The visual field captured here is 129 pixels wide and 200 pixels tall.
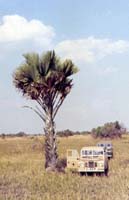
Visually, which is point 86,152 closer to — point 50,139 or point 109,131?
point 50,139

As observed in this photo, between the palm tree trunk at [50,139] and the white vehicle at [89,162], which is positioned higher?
the palm tree trunk at [50,139]

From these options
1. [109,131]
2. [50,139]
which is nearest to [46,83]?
[50,139]

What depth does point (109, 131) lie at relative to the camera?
298 ft

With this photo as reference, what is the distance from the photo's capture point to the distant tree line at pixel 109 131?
9081cm

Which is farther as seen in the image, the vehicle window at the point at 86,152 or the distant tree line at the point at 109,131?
the distant tree line at the point at 109,131

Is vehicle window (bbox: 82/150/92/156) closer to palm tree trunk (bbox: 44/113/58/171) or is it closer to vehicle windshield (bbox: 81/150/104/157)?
vehicle windshield (bbox: 81/150/104/157)

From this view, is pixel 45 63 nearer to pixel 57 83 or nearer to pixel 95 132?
pixel 57 83

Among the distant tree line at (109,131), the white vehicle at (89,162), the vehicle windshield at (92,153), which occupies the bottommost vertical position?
the white vehicle at (89,162)

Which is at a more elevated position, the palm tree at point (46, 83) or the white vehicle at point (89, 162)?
the palm tree at point (46, 83)

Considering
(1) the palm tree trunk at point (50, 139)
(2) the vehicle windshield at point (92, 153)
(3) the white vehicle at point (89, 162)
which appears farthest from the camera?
(1) the palm tree trunk at point (50, 139)

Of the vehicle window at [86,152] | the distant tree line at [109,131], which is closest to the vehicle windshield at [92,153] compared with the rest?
the vehicle window at [86,152]

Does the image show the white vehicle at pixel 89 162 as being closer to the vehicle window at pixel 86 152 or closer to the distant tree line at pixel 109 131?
the vehicle window at pixel 86 152

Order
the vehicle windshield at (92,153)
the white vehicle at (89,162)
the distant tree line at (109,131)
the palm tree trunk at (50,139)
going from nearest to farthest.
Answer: the white vehicle at (89,162), the vehicle windshield at (92,153), the palm tree trunk at (50,139), the distant tree line at (109,131)

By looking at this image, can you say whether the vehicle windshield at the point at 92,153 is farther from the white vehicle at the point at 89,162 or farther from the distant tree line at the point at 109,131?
the distant tree line at the point at 109,131
